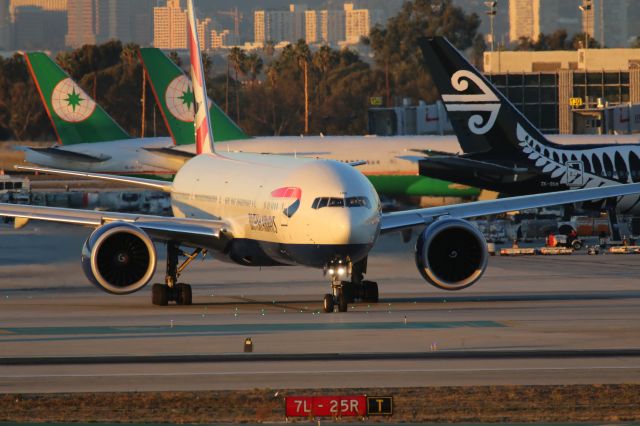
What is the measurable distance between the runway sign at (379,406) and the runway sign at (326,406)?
72 millimetres

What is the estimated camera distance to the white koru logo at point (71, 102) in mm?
82812

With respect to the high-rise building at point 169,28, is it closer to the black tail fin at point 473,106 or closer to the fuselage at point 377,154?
the fuselage at point 377,154

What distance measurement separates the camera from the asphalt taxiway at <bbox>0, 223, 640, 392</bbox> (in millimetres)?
21828

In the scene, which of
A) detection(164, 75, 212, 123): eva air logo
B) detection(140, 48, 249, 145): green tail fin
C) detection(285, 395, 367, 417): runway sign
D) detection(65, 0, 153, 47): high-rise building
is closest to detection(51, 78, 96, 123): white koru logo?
detection(140, 48, 249, 145): green tail fin

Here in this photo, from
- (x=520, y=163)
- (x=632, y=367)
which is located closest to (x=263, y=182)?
(x=632, y=367)

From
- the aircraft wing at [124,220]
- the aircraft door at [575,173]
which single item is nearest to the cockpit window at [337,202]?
the aircraft wing at [124,220]

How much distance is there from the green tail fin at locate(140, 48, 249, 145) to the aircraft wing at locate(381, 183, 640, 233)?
45270 millimetres

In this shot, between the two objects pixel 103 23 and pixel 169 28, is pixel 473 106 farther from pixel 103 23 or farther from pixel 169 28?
pixel 103 23

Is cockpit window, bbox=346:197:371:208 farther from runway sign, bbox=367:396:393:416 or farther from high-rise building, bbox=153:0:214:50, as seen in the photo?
high-rise building, bbox=153:0:214:50

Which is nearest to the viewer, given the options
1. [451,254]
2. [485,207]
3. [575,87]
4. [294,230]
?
[294,230]

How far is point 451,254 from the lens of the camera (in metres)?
34.1

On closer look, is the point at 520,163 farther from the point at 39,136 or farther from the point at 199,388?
the point at 39,136

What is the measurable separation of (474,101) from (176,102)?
29522 mm

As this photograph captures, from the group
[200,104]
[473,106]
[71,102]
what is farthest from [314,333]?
[71,102]
